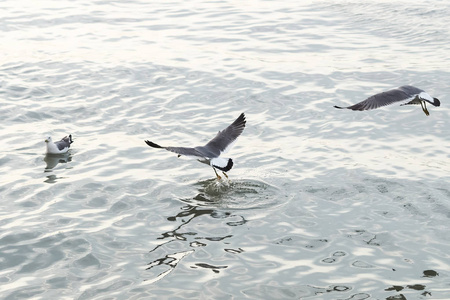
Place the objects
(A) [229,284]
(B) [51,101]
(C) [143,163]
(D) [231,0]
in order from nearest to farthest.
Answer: (A) [229,284]
(C) [143,163]
(B) [51,101]
(D) [231,0]

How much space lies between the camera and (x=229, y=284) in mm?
10062

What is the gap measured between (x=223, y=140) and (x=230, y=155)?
1060 mm

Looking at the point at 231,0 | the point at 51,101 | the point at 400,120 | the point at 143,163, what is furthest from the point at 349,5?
the point at 143,163

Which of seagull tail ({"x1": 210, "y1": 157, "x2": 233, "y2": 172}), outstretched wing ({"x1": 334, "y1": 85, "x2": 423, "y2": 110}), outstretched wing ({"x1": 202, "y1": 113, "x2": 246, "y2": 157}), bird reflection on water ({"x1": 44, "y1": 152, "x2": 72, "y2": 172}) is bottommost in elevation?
bird reflection on water ({"x1": 44, "y1": 152, "x2": 72, "y2": 172})

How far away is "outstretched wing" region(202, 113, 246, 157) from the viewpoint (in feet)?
44.1

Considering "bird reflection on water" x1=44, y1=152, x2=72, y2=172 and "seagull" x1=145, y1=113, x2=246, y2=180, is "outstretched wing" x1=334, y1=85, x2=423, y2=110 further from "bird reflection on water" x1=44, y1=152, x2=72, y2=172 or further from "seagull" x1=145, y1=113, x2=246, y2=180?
"bird reflection on water" x1=44, y1=152, x2=72, y2=172

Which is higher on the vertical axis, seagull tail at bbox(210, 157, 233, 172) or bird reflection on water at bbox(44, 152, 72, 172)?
seagull tail at bbox(210, 157, 233, 172)

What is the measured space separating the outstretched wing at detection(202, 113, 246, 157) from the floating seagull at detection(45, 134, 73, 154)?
10.5ft

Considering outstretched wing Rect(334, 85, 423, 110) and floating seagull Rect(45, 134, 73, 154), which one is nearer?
outstretched wing Rect(334, 85, 423, 110)

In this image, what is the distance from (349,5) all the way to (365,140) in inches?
492

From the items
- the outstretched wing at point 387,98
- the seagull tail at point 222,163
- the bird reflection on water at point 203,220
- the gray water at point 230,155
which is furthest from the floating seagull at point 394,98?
the seagull tail at point 222,163

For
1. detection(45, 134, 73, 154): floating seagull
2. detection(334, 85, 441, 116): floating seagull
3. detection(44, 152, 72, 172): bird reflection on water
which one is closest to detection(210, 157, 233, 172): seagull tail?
detection(334, 85, 441, 116): floating seagull

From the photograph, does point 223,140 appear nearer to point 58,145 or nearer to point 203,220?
point 203,220

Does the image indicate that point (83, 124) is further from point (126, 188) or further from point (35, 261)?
point (35, 261)
